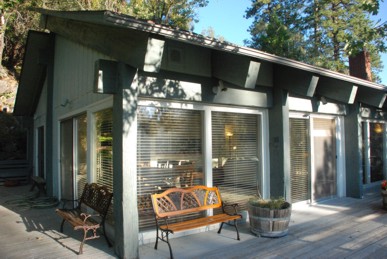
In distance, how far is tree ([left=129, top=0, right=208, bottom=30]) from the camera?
64.0 ft

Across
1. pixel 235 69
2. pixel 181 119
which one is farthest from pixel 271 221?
pixel 235 69

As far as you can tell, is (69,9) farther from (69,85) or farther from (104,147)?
(104,147)

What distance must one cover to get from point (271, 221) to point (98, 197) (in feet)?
8.67

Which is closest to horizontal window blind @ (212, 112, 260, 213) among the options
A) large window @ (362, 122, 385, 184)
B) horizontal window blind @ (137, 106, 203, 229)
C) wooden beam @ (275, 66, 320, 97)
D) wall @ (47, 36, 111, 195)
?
horizontal window blind @ (137, 106, 203, 229)

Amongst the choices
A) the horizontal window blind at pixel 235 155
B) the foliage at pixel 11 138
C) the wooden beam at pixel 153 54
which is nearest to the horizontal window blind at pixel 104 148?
the wooden beam at pixel 153 54

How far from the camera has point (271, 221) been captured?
4.73 m

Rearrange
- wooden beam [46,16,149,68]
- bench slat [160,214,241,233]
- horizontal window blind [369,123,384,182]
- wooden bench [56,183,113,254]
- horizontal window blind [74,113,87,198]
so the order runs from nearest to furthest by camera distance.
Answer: wooden beam [46,16,149,68] < bench slat [160,214,241,233] < wooden bench [56,183,113,254] < horizontal window blind [74,113,87,198] < horizontal window blind [369,123,384,182]

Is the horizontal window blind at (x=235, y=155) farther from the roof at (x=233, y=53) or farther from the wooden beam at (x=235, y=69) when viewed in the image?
the roof at (x=233, y=53)

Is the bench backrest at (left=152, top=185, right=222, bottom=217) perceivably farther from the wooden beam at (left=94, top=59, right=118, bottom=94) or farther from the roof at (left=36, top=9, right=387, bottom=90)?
the roof at (left=36, top=9, right=387, bottom=90)

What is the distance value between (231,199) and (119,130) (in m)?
2.61

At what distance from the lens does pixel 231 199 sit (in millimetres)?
5695

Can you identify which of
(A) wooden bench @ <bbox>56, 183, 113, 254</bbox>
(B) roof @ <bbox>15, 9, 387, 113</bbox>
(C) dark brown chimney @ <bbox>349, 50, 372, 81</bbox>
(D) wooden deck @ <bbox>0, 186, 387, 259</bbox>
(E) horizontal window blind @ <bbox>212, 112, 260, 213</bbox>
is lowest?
(D) wooden deck @ <bbox>0, 186, 387, 259</bbox>

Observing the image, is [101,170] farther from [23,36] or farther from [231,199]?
[23,36]

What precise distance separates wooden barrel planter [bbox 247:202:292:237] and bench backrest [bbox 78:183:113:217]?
2.23 m
